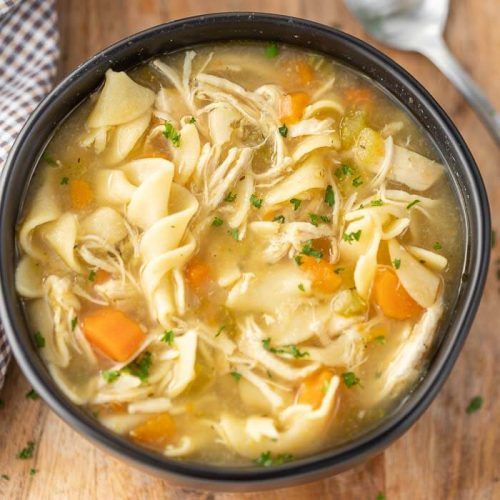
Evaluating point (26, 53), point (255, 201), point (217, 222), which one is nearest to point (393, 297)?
point (255, 201)

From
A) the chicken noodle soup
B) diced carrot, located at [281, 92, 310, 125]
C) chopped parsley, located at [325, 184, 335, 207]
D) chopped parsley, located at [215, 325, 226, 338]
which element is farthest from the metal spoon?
chopped parsley, located at [215, 325, 226, 338]

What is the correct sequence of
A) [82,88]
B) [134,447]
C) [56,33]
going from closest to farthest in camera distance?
[134,447]
[82,88]
[56,33]

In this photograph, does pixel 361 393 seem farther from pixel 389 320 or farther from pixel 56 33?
pixel 56 33

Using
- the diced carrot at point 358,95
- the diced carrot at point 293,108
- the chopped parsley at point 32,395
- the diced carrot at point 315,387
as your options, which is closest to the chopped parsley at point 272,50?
the diced carrot at point 293,108

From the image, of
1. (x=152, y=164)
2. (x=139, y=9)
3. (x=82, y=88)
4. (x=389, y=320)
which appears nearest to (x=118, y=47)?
(x=82, y=88)

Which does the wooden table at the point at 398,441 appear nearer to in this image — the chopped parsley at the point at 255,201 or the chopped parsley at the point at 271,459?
the chopped parsley at the point at 271,459

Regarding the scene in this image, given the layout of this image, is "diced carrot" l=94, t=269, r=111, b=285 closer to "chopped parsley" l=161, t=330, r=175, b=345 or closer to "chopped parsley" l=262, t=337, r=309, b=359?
"chopped parsley" l=161, t=330, r=175, b=345

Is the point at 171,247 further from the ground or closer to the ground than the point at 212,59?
closer to the ground

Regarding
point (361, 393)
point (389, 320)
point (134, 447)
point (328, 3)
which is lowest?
point (134, 447)
